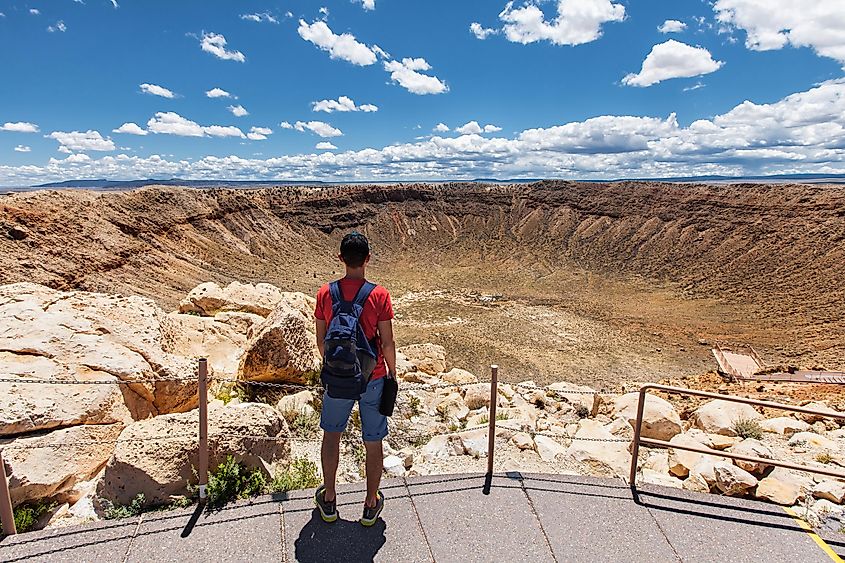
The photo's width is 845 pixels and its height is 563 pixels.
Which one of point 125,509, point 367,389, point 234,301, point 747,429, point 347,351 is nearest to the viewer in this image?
point 347,351

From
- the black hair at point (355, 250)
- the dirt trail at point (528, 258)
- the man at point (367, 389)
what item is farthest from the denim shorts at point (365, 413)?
the dirt trail at point (528, 258)

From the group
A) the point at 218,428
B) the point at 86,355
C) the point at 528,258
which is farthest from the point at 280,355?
the point at 528,258

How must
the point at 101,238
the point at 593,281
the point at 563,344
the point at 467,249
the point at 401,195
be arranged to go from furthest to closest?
the point at 401,195 < the point at 467,249 < the point at 593,281 < the point at 101,238 < the point at 563,344

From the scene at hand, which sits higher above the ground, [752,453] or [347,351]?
[347,351]

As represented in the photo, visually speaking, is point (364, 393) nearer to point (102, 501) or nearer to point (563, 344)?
point (102, 501)

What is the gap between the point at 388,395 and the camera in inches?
155

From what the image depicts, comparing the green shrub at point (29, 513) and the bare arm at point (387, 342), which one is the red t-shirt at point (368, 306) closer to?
the bare arm at point (387, 342)

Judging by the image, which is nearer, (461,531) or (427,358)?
(461,531)

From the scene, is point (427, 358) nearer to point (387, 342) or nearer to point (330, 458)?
point (330, 458)

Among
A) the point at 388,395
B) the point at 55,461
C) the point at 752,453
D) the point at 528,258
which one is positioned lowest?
the point at 528,258

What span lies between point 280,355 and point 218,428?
4.13 m

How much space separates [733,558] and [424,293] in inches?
1398

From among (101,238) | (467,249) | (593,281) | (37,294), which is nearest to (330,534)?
(37,294)

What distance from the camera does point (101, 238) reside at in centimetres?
3062
